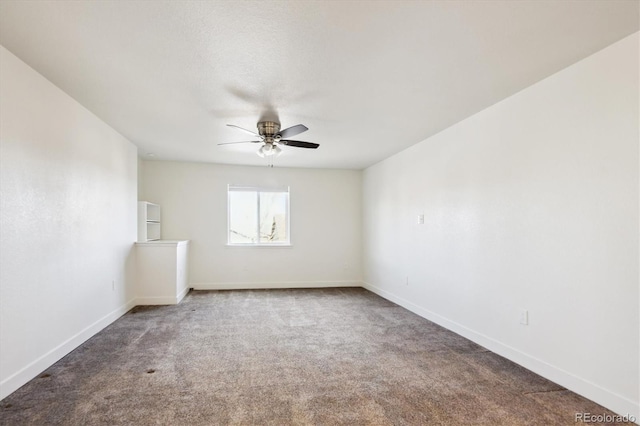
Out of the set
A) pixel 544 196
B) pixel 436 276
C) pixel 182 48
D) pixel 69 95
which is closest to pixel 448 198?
pixel 436 276

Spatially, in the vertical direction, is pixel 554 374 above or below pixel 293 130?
below

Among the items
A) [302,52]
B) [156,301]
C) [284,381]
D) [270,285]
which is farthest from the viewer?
[270,285]

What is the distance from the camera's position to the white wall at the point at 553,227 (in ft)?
7.23

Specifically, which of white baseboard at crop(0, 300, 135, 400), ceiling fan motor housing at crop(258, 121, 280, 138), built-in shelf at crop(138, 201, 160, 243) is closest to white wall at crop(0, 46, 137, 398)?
white baseboard at crop(0, 300, 135, 400)

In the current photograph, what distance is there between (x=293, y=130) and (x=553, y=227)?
245 centimetres

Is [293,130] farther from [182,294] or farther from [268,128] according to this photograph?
[182,294]

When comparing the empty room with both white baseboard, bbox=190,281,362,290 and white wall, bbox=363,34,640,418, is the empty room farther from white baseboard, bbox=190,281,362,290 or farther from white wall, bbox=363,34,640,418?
white baseboard, bbox=190,281,362,290

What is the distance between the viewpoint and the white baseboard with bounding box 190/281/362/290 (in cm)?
641

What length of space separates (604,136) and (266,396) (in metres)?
2.88

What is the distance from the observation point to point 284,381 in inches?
104

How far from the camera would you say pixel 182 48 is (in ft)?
7.51

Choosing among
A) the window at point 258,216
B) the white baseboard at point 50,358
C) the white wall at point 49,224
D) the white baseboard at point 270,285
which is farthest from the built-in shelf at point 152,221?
the white baseboard at point 50,358

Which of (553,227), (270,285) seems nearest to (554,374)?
(553,227)

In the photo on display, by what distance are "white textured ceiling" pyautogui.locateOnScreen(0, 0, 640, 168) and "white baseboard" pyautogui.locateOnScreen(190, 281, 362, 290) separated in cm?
352
